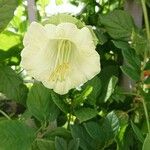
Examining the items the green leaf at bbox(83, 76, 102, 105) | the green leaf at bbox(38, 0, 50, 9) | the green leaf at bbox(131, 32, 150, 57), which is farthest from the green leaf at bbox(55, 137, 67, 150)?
the green leaf at bbox(38, 0, 50, 9)

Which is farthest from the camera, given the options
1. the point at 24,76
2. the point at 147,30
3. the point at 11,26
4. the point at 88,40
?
the point at 11,26

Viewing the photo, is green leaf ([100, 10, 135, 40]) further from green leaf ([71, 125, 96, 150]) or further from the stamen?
green leaf ([71, 125, 96, 150])

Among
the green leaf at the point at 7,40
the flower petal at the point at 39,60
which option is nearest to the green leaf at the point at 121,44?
the flower petal at the point at 39,60

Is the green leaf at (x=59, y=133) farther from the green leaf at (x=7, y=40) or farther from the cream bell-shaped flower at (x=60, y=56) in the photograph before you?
the green leaf at (x=7, y=40)

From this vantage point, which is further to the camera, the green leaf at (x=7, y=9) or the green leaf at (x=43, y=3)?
the green leaf at (x=43, y=3)

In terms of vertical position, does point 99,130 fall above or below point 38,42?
below

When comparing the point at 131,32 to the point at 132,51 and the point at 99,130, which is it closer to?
the point at 132,51

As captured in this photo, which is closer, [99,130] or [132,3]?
[99,130]

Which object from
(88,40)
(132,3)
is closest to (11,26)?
(132,3)
